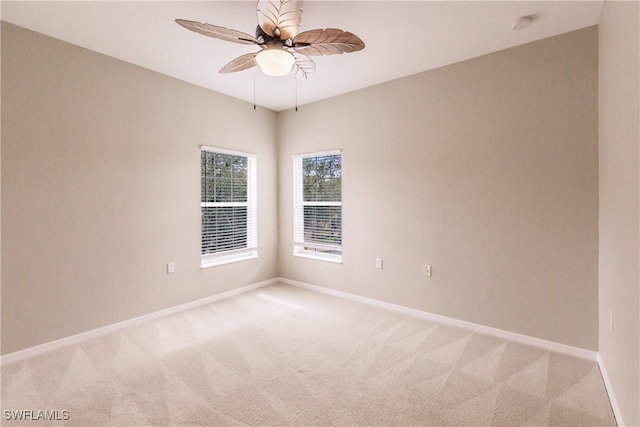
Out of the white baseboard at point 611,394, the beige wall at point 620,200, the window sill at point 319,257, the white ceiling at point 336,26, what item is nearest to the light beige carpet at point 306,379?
the white baseboard at point 611,394

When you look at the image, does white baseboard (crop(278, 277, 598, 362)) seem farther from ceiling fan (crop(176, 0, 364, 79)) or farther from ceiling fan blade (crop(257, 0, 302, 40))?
ceiling fan blade (crop(257, 0, 302, 40))

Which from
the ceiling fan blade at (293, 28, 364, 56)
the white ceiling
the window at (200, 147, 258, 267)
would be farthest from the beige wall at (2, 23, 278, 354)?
the ceiling fan blade at (293, 28, 364, 56)

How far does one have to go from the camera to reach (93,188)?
293 centimetres

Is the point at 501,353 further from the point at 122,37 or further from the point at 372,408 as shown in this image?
the point at 122,37

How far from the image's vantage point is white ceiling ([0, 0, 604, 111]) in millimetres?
2262

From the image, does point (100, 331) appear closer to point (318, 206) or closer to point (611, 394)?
point (318, 206)

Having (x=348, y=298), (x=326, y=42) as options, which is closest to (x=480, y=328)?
(x=348, y=298)

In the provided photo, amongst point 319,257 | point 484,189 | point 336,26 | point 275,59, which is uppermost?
point 336,26

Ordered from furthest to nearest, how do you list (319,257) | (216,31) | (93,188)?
(319,257) → (93,188) → (216,31)

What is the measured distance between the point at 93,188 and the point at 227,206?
1.57m

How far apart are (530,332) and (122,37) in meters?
4.54

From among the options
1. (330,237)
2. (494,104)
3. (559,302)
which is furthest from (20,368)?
(494,104)

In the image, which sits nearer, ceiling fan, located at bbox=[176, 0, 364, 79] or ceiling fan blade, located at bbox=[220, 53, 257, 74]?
ceiling fan, located at bbox=[176, 0, 364, 79]

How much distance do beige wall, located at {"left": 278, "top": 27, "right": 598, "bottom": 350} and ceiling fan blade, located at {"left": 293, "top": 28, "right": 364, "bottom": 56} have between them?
5.25 feet
